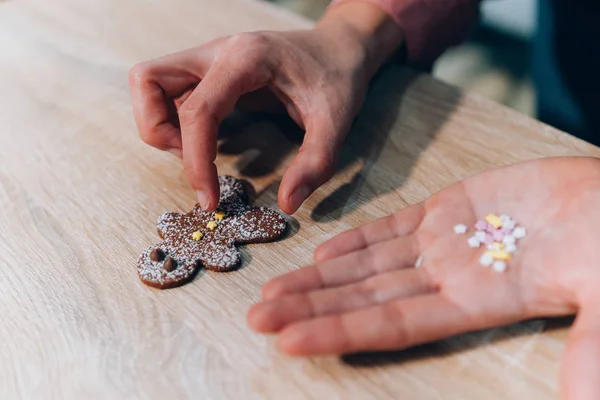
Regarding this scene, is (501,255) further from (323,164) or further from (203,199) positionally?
(203,199)

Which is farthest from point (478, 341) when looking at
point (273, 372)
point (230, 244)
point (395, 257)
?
point (230, 244)

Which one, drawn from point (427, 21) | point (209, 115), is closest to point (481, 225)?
point (209, 115)

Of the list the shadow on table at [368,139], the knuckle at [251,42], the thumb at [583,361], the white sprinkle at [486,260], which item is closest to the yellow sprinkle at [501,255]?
the white sprinkle at [486,260]

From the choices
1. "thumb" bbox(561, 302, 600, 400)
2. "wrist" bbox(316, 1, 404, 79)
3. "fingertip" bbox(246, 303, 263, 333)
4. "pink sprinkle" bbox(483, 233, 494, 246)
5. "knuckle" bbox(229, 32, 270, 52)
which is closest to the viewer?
"thumb" bbox(561, 302, 600, 400)

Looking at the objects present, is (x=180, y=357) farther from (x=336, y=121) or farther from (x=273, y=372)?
(x=336, y=121)

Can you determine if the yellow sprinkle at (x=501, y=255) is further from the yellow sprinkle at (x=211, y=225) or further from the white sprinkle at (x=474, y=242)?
the yellow sprinkle at (x=211, y=225)

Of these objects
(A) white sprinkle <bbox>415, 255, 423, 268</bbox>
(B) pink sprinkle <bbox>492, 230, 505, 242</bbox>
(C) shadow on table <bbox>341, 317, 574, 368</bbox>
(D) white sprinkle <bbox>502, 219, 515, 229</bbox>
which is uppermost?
(D) white sprinkle <bbox>502, 219, 515, 229</bbox>

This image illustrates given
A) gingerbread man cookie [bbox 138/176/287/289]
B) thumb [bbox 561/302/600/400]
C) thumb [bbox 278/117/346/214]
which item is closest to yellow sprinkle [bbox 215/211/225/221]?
gingerbread man cookie [bbox 138/176/287/289]

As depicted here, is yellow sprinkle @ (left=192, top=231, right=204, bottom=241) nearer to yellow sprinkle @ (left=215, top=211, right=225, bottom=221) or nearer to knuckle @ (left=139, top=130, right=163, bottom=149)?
yellow sprinkle @ (left=215, top=211, right=225, bottom=221)
